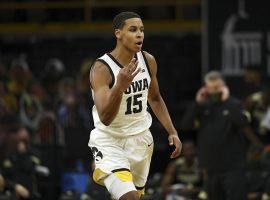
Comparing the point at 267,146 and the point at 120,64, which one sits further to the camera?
the point at 267,146

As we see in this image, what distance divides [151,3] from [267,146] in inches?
258

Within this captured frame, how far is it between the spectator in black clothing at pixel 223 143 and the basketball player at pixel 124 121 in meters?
4.38

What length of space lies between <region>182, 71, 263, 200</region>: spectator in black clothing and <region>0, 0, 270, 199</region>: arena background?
2238 millimetres

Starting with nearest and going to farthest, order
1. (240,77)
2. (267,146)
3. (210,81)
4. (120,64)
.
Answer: (120,64), (210,81), (267,146), (240,77)

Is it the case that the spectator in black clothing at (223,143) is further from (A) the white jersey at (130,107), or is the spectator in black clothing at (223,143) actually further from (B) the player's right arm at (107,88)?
(B) the player's right arm at (107,88)

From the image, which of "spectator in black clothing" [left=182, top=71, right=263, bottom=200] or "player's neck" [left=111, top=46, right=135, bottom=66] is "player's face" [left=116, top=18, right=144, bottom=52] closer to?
"player's neck" [left=111, top=46, right=135, bottom=66]

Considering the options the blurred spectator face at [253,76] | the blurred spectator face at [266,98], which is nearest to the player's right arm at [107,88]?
the blurred spectator face at [266,98]

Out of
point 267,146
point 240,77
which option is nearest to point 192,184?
point 267,146

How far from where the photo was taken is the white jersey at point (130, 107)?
8.80 meters

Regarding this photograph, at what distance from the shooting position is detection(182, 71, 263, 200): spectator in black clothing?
44.0ft

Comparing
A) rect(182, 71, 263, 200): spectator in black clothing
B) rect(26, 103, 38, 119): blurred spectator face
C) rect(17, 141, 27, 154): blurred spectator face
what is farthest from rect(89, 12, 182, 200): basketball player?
rect(26, 103, 38, 119): blurred spectator face

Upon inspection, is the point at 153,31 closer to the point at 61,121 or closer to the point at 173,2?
the point at 173,2

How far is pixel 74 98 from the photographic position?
54.8 ft

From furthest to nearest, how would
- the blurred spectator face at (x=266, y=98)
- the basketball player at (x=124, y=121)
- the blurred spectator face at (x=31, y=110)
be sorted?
the blurred spectator face at (x=31, y=110) < the blurred spectator face at (x=266, y=98) < the basketball player at (x=124, y=121)
